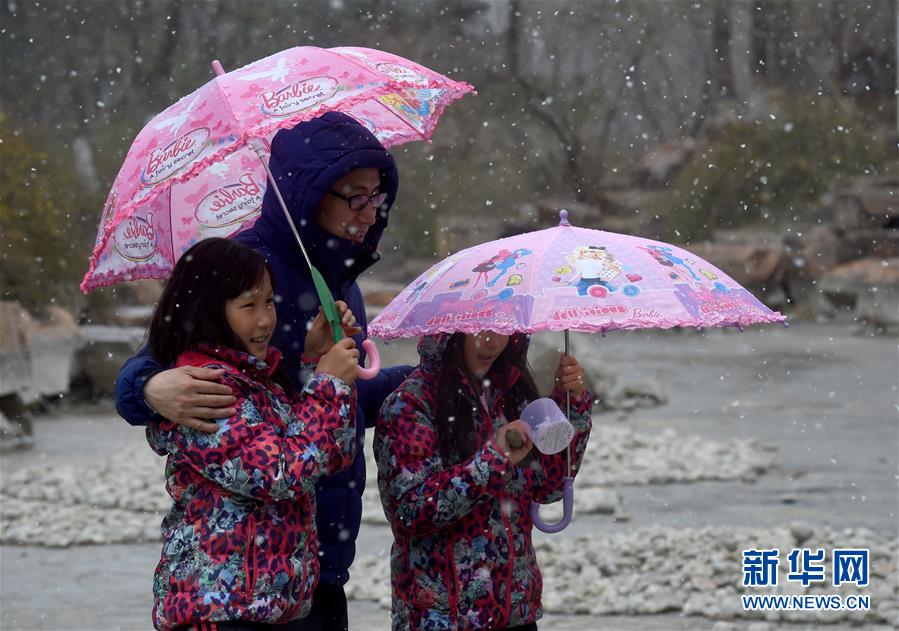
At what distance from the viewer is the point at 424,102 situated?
115 inches

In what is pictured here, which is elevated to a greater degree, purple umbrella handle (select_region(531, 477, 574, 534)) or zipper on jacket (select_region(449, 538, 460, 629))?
purple umbrella handle (select_region(531, 477, 574, 534))

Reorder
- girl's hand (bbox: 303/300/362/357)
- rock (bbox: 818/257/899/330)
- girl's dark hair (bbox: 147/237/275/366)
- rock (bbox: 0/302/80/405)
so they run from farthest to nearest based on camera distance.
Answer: rock (bbox: 818/257/899/330) < rock (bbox: 0/302/80/405) < girl's hand (bbox: 303/300/362/357) < girl's dark hair (bbox: 147/237/275/366)

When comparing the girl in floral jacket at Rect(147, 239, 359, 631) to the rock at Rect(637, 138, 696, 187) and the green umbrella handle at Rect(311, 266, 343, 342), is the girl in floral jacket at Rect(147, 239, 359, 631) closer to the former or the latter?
the green umbrella handle at Rect(311, 266, 343, 342)

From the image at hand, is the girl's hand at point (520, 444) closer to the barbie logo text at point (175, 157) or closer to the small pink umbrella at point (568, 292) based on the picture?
the small pink umbrella at point (568, 292)

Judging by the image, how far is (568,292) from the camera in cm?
254

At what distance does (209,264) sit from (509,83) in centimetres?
1759

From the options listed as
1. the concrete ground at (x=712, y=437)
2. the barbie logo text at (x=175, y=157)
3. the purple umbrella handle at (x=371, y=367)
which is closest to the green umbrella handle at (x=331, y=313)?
the purple umbrella handle at (x=371, y=367)

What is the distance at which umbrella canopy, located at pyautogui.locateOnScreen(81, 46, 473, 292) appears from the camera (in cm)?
241

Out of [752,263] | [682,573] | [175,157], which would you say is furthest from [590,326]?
[752,263]

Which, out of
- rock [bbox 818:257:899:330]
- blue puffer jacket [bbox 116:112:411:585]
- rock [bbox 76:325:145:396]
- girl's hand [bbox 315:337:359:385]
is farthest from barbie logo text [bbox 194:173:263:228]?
rock [bbox 818:257:899:330]

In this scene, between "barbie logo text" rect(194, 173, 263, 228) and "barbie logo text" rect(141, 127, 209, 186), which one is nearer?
"barbie logo text" rect(141, 127, 209, 186)

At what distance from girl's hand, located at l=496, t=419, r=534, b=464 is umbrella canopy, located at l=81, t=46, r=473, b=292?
28.1 inches

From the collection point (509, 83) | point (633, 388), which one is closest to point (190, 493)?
point (633, 388)

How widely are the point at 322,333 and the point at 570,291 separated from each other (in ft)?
1.71
